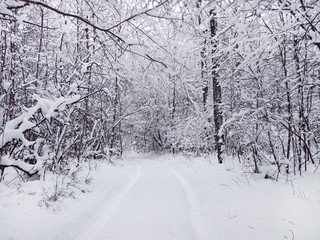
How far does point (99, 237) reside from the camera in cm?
306

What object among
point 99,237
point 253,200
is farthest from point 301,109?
point 99,237

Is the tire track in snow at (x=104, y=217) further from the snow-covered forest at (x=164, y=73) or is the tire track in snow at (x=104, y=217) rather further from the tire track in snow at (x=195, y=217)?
the tire track in snow at (x=195, y=217)

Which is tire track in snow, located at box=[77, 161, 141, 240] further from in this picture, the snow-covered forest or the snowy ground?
the snow-covered forest

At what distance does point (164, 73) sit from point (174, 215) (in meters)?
2.52

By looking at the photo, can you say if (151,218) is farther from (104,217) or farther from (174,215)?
(104,217)

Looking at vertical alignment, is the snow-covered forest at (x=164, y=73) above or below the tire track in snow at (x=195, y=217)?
above

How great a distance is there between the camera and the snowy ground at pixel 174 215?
3.05 m

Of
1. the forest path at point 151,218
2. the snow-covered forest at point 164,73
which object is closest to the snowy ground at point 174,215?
Result: the forest path at point 151,218

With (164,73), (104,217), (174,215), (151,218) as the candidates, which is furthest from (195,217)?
(164,73)

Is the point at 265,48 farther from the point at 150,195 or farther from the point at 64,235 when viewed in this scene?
the point at 64,235

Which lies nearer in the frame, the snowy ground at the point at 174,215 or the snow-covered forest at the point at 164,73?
the snowy ground at the point at 174,215

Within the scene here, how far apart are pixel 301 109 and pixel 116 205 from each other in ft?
15.9

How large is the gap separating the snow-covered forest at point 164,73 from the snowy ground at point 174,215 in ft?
0.68

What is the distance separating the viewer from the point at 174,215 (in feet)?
13.3
